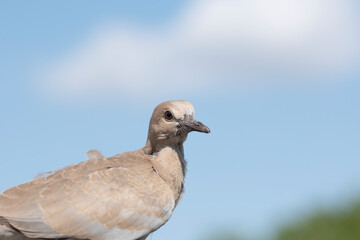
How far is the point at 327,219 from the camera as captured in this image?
89.1 feet

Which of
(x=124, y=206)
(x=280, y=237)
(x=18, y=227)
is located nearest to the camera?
(x=18, y=227)

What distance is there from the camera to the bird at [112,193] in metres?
8.10

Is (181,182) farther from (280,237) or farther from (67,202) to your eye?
(280,237)

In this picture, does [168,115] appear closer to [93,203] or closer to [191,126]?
[191,126]

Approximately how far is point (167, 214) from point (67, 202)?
5.07 ft

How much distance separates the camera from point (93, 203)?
841cm

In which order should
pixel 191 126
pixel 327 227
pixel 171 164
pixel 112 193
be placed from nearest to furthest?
1. pixel 112 193
2. pixel 191 126
3. pixel 171 164
4. pixel 327 227

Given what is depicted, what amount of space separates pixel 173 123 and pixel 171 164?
2.20 ft

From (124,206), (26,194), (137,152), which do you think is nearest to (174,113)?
(137,152)

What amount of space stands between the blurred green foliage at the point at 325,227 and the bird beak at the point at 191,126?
17.7 m

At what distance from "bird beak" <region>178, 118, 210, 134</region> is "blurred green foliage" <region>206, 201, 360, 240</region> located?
1770 cm

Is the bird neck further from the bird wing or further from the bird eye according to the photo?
the bird eye

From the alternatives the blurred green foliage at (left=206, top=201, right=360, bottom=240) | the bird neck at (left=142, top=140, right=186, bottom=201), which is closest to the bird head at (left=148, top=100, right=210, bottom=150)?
the bird neck at (left=142, top=140, right=186, bottom=201)

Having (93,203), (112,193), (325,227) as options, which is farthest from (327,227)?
(93,203)
